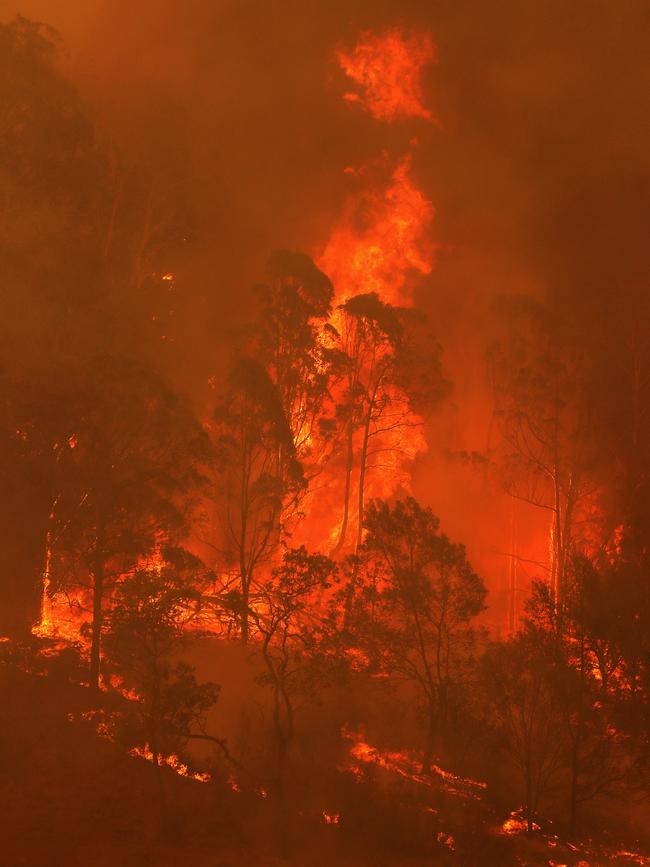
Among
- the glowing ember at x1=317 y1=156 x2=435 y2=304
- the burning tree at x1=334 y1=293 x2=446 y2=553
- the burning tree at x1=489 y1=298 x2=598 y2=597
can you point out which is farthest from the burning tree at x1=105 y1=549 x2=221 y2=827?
the glowing ember at x1=317 y1=156 x2=435 y2=304

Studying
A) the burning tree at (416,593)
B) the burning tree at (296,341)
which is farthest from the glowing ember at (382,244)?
the burning tree at (416,593)

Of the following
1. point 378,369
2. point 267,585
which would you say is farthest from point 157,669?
point 378,369

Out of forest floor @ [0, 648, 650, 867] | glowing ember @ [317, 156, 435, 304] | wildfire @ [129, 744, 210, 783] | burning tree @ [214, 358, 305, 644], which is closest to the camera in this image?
forest floor @ [0, 648, 650, 867]

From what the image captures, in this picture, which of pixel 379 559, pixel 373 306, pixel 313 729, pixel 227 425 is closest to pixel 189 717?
pixel 313 729

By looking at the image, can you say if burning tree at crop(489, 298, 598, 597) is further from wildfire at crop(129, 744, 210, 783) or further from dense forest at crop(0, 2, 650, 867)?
wildfire at crop(129, 744, 210, 783)

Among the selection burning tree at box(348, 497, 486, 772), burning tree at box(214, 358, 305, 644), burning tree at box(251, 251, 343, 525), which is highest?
burning tree at box(251, 251, 343, 525)

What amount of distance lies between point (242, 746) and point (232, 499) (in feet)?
41.5

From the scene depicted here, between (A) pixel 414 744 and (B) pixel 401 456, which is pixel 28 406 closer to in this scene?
(A) pixel 414 744

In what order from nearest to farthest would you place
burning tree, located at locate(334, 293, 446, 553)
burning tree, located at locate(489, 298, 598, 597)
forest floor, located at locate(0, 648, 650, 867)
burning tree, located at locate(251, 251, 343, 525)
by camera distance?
forest floor, located at locate(0, 648, 650, 867), burning tree, located at locate(251, 251, 343, 525), burning tree, located at locate(334, 293, 446, 553), burning tree, located at locate(489, 298, 598, 597)

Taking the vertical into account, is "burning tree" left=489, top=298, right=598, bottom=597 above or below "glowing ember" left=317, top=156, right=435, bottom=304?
below

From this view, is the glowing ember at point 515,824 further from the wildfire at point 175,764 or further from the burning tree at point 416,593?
the wildfire at point 175,764

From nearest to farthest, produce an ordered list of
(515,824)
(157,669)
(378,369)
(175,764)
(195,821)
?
1. (157,669)
2. (195,821)
3. (175,764)
4. (515,824)
5. (378,369)

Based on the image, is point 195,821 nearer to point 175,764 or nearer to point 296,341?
point 175,764

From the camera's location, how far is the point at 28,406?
2012cm
